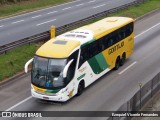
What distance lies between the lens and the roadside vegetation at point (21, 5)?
49.5 meters

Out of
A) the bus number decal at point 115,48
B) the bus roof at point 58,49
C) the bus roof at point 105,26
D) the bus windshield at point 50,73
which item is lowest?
the bus number decal at point 115,48

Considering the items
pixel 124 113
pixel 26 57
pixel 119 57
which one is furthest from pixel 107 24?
pixel 124 113

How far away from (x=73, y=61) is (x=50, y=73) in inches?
58.4

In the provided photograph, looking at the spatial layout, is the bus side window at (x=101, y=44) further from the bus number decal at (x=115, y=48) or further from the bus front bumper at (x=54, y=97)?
the bus front bumper at (x=54, y=97)

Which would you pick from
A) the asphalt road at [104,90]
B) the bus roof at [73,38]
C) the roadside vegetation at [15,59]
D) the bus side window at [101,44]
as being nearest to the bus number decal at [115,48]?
the bus side window at [101,44]

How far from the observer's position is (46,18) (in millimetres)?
44875

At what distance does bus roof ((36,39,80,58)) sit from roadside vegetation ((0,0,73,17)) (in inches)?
1086

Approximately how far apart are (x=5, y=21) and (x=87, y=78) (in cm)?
2398

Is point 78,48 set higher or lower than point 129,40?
higher

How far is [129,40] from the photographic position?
2864 cm

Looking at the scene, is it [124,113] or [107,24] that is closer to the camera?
[124,113]

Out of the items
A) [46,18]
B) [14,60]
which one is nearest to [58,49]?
[14,60]

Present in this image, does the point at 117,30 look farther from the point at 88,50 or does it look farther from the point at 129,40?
the point at 88,50

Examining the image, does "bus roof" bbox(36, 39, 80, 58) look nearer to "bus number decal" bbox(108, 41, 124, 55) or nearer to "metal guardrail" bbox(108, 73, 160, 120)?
"bus number decal" bbox(108, 41, 124, 55)
